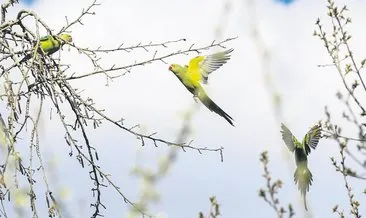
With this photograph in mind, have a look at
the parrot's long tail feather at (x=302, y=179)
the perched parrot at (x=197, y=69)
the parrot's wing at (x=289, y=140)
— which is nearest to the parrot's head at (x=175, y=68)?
the perched parrot at (x=197, y=69)

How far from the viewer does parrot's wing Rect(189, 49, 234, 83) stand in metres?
4.22

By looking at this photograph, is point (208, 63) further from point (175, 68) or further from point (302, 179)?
point (302, 179)

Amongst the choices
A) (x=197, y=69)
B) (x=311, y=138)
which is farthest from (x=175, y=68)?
(x=311, y=138)

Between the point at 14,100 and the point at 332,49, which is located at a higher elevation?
the point at 332,49

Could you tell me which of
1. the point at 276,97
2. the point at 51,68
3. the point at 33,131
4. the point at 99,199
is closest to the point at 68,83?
the point at 51,68

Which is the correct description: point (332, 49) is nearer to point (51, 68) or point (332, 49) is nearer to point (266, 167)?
point (51, 68)

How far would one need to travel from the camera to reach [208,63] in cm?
426

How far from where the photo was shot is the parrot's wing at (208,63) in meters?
4.22

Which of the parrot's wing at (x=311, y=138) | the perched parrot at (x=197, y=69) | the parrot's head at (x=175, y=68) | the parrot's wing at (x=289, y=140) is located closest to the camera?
the parrot's wing at (x=289, y=140)

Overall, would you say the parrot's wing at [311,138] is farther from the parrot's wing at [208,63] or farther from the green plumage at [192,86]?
the parrot's wing at [208,63]

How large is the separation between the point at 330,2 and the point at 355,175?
176cm

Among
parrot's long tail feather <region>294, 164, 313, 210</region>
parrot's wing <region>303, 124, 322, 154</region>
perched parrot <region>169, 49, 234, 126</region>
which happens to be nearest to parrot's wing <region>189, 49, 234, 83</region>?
perched parrot <region>169, 49, 234, 126</region>

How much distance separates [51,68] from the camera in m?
3.55

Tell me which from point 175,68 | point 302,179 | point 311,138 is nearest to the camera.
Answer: point 302,179
